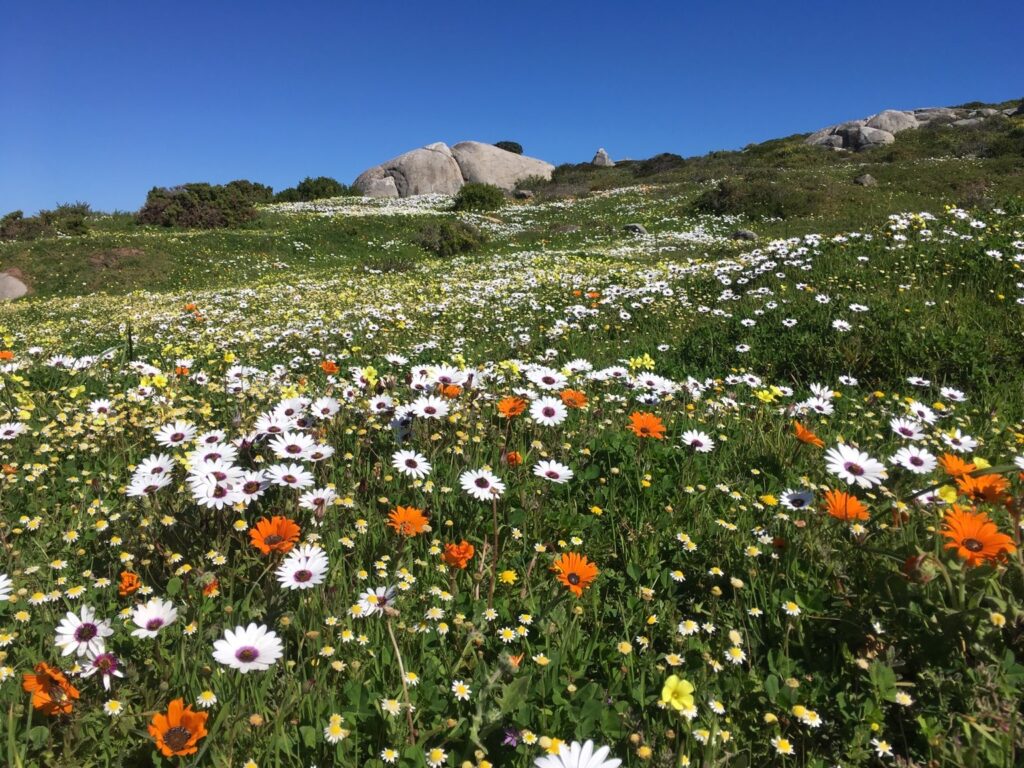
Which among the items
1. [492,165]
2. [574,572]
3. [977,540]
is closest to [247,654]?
[574,572]

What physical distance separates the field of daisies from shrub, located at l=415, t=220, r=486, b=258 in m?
19.3

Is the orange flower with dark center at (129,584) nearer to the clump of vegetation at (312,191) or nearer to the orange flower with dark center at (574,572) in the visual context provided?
the orange flower with dark center at (574,572)

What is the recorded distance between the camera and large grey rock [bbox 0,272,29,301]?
1951cm

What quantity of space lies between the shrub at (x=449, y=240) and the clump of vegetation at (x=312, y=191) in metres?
33.4

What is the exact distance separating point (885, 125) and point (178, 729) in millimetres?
83886

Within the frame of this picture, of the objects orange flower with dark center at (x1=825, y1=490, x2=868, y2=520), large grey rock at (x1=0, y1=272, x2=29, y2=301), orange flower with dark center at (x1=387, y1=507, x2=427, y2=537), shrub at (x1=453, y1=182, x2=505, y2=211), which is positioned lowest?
orange flower with dark center at (x1=387, y1=507, x2=427, y2=537)

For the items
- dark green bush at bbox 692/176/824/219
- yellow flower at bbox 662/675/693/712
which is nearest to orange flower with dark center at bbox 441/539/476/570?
yellow flower at bbox 662/675/693/712

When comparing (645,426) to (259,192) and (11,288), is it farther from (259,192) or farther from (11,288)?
(259,192)

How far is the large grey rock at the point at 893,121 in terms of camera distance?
65.8 meters

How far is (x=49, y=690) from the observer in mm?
1699

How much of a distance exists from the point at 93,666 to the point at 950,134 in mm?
66990

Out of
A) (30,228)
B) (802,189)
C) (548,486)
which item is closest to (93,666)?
(548,486)

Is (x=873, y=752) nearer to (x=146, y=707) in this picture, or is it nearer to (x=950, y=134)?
(x=146, y=707)

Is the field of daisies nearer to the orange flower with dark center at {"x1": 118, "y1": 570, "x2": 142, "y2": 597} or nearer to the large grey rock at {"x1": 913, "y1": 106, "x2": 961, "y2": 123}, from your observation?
the orange flower with dark center at {"x1": 118, "y1": 570, "x2": 142, "y2": 597}
